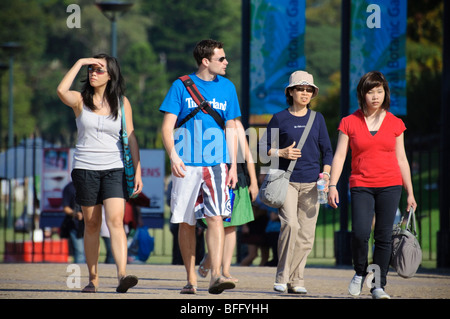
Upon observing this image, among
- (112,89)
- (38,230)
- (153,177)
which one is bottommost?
(38,230)

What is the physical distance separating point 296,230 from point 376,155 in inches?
36.6

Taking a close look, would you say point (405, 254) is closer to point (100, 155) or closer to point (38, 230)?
point (100, 155)

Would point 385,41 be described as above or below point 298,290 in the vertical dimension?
above

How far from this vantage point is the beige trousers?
24.6 ft

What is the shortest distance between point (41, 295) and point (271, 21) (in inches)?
229

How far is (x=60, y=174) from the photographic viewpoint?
1366 centimetres

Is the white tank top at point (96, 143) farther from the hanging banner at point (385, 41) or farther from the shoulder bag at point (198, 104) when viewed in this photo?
the hanging banner at point (385, 41)

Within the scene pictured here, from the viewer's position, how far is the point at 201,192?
24.0ft

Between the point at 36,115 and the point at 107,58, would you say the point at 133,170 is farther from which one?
the point at 36,115

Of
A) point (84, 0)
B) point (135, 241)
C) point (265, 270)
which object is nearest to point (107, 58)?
point (265, 270)

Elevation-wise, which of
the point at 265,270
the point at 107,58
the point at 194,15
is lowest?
the point at 265,270

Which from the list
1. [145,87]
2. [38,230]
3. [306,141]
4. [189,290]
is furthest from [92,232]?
[145,87]

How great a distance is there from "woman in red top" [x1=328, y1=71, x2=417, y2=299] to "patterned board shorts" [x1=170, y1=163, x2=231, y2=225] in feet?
2.87

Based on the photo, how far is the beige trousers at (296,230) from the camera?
749 cm
